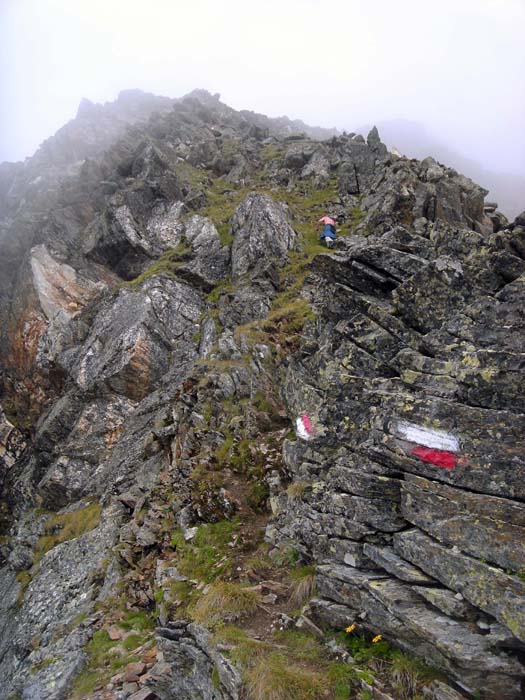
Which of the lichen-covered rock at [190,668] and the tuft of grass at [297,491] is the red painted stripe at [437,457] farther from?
the lichen-covered rock at [190,668]

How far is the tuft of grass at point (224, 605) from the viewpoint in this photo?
978 cm

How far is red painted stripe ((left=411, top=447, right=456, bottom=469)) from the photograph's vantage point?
778 cm

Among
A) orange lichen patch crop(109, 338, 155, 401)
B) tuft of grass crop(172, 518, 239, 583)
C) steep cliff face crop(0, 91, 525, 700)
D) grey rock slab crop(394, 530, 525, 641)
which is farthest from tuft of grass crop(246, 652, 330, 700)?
orange lichen patch crop(109, 338, 155, 401)

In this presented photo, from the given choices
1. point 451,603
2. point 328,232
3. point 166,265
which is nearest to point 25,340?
point 166,265

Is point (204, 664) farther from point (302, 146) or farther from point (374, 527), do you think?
point (302, 146)

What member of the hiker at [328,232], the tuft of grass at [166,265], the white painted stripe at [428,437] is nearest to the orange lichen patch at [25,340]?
the tuft of grass at [166,265]

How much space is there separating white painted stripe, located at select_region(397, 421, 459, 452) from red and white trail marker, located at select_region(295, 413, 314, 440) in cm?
471

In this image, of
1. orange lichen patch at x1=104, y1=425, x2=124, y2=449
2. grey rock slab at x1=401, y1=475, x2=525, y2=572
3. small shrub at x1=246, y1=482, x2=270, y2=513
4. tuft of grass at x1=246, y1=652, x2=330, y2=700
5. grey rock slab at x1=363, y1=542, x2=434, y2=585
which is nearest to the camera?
grey rock slab at x1=401, y1=475, x2=525, y2=572

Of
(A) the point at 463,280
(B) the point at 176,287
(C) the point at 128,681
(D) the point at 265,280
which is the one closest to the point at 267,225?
(D) the point at 265,280

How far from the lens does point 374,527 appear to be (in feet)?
28.1

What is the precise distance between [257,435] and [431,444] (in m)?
10.2

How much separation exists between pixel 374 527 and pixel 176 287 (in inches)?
1157

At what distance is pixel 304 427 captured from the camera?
13547mm

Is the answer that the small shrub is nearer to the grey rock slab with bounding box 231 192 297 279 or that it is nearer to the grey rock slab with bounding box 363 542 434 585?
the grey rock slab with bounding box 363 542 434 585
